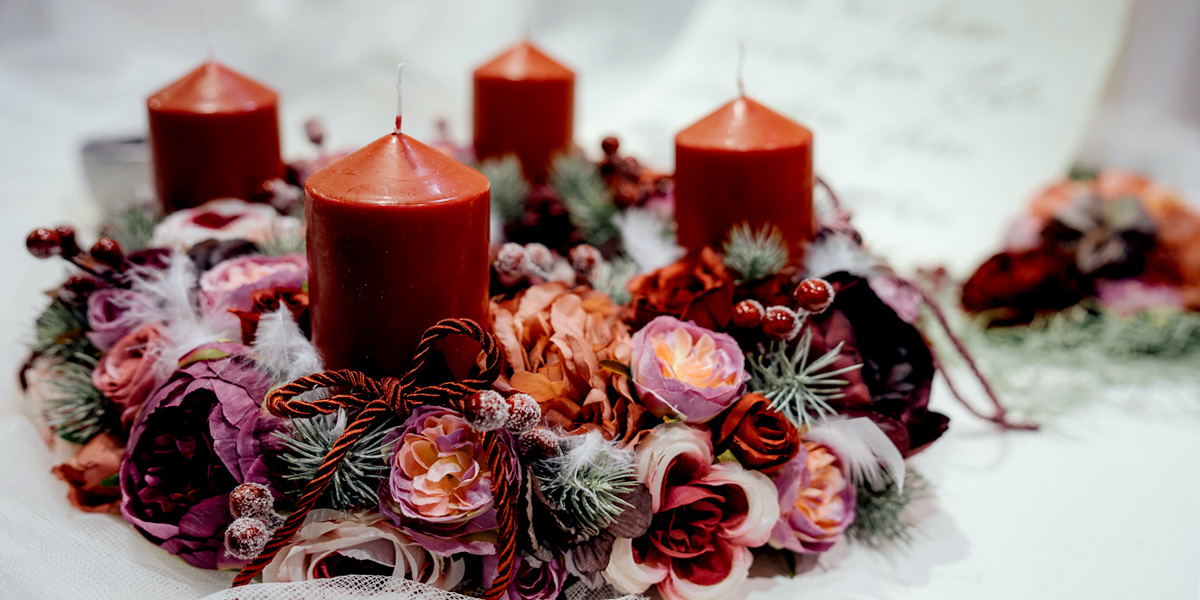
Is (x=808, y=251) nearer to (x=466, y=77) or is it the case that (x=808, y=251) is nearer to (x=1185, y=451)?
(x=1185, y=451)

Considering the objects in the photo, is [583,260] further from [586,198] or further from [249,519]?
[249,519]

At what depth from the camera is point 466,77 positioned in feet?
5.54

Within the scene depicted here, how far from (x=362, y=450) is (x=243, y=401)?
0.25 ft

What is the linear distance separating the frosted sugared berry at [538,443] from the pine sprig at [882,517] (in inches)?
9.4

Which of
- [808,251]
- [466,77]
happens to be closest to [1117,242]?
[808,251]

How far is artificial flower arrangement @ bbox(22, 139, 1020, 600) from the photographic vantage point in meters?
0.53

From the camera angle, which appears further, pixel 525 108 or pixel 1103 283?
pixel 1103 283

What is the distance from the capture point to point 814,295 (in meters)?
0.59

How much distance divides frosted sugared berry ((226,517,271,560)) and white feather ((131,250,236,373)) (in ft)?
0.49

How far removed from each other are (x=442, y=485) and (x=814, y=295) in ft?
0.83

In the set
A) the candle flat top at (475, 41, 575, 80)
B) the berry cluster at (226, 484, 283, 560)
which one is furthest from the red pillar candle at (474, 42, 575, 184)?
the berry cluster at (226, 484, 283, 560)

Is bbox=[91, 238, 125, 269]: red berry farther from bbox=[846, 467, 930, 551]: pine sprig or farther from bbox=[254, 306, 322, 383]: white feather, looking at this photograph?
bbox=[846, 467, 930, 551]: pine sprig

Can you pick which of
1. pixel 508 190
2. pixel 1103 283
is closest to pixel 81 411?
pixel 508 190

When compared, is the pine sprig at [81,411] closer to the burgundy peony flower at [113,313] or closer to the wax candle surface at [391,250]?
the burgundy peony flower at [113,313]
